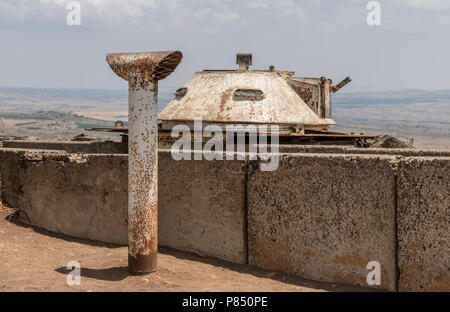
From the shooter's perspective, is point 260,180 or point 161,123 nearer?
point 260,180

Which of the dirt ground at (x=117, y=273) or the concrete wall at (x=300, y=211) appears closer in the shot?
the concrete wall at (x=300, y=211)

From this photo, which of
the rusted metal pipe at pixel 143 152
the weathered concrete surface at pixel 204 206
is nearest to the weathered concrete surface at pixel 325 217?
the weathered concrete surface at pixel 204 206

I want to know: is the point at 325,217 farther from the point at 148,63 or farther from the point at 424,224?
the point at 148,63

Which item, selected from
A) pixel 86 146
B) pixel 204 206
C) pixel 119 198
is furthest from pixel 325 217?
pixel 86 146

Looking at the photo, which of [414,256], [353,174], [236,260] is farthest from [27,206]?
[414,256]

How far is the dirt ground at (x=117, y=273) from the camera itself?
5172mm

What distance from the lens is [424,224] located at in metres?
4.93

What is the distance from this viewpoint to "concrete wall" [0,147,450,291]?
4.95 meters

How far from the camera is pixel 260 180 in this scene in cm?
572

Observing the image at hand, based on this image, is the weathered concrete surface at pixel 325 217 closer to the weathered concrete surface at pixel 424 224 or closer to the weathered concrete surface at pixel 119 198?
the weathered concrete surface at pixel 424 224

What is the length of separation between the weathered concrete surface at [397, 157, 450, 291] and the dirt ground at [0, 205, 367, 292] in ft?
1.68
